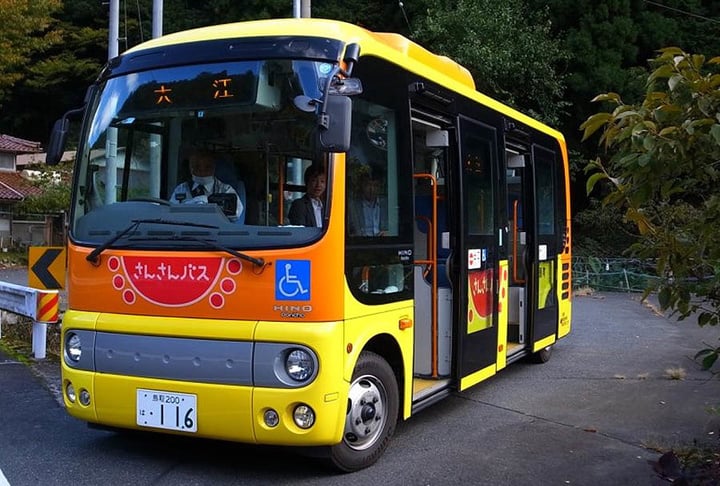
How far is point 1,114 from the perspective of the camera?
40.5m

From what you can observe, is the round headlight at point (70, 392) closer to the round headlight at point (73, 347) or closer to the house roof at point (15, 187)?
the round headlight at point (73, 347)

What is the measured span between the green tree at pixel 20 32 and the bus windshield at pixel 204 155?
988 inches

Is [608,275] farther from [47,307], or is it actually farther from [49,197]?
[49,197]

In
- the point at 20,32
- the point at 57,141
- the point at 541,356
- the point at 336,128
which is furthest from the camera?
the point at 20,32

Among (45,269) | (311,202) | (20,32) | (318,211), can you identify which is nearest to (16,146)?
(20,32)

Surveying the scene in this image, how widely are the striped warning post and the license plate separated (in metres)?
3.97

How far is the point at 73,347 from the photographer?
16.2ft

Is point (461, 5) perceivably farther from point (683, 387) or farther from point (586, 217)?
point (683, 387)

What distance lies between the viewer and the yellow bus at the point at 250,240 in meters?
4.38

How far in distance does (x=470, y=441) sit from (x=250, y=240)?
8.22 ft

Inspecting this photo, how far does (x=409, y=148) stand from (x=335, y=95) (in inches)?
44.2

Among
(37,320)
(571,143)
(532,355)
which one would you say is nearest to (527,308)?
(532,355)

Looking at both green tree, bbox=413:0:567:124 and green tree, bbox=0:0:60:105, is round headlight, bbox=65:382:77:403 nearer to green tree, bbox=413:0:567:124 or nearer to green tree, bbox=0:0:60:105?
green tree, bbox=413:0:567:124

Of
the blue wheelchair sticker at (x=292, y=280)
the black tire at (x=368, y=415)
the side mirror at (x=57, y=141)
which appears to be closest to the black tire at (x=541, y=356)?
the black tire at (x=368, y=415)
